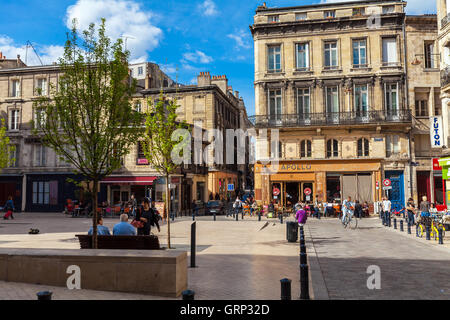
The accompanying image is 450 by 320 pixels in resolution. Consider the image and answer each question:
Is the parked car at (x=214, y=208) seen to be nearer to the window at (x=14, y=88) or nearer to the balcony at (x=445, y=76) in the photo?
the balcony at (x=445, y=76)

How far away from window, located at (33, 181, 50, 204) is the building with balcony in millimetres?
18950

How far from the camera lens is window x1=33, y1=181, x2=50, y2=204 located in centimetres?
3341

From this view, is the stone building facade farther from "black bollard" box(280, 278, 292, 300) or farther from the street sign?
"black bollard" box(280, 278, 292, 300)

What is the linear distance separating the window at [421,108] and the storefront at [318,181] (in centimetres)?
504

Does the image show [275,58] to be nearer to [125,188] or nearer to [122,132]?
[125,188]

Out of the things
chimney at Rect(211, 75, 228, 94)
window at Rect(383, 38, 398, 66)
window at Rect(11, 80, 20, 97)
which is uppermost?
chimney at Rect(211, 75, 228, 94)

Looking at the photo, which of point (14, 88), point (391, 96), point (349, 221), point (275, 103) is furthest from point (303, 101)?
point (14, 88)

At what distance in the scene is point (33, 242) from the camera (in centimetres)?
1340

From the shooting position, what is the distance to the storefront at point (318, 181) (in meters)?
27.9

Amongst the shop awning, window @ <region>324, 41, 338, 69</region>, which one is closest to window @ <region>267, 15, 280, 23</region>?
window @ <region>324, 41, 338, 69</region>

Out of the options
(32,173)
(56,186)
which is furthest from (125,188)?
(32,173)

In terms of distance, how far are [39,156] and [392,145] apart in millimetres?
30132

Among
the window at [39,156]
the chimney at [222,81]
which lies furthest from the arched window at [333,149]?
the window at [39,156]

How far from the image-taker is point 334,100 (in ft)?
94.7
